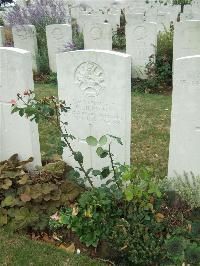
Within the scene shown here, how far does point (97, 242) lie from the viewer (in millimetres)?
3664

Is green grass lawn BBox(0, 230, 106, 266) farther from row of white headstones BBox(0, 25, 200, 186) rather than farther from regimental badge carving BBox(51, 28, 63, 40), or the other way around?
regimental badge carving BBox(51, 28, 63, 40)

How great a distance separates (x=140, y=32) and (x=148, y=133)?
3.37 m

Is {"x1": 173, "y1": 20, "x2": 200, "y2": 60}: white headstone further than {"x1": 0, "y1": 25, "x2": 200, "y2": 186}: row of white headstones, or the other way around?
{"x1": 173, "y1": 20, "x2": 200, "y2": 60}: white headstone

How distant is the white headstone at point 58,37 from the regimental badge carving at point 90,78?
587cm

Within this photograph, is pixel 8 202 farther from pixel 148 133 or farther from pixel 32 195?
pixel 148 133

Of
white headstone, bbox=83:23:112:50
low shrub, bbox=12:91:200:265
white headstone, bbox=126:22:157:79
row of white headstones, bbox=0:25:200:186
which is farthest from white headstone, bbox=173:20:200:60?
low shrub, bbox=12:91:200:265

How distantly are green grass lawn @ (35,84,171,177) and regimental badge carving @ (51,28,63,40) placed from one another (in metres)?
2.12

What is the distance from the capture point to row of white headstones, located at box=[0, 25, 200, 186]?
3.79m

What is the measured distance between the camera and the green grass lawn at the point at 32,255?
358cm

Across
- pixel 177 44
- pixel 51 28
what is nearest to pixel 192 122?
pixel 177 44

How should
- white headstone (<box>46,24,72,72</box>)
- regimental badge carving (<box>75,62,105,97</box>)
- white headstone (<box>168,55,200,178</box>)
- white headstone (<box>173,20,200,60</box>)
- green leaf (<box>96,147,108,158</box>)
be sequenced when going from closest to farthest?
1. green leaf (<box>96,147,108,158</box>)
2. white headstone (<box>168,55,200,178</box>)
3. regimental badge carving (<box>75,62,105,97</box>)
4. white headstone (<box>173,20,200,60</box>)
5. white headstone (<box>46,24,72,72</box>)

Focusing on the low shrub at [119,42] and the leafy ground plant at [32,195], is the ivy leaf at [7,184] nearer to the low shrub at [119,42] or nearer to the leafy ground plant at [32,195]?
the leafy ground plant at [32,195]

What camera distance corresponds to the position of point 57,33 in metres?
9.90

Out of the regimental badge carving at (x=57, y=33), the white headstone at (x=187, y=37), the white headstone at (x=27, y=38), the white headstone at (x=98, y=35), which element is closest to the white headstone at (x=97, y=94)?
the white headstone at (x=187, y=37)
